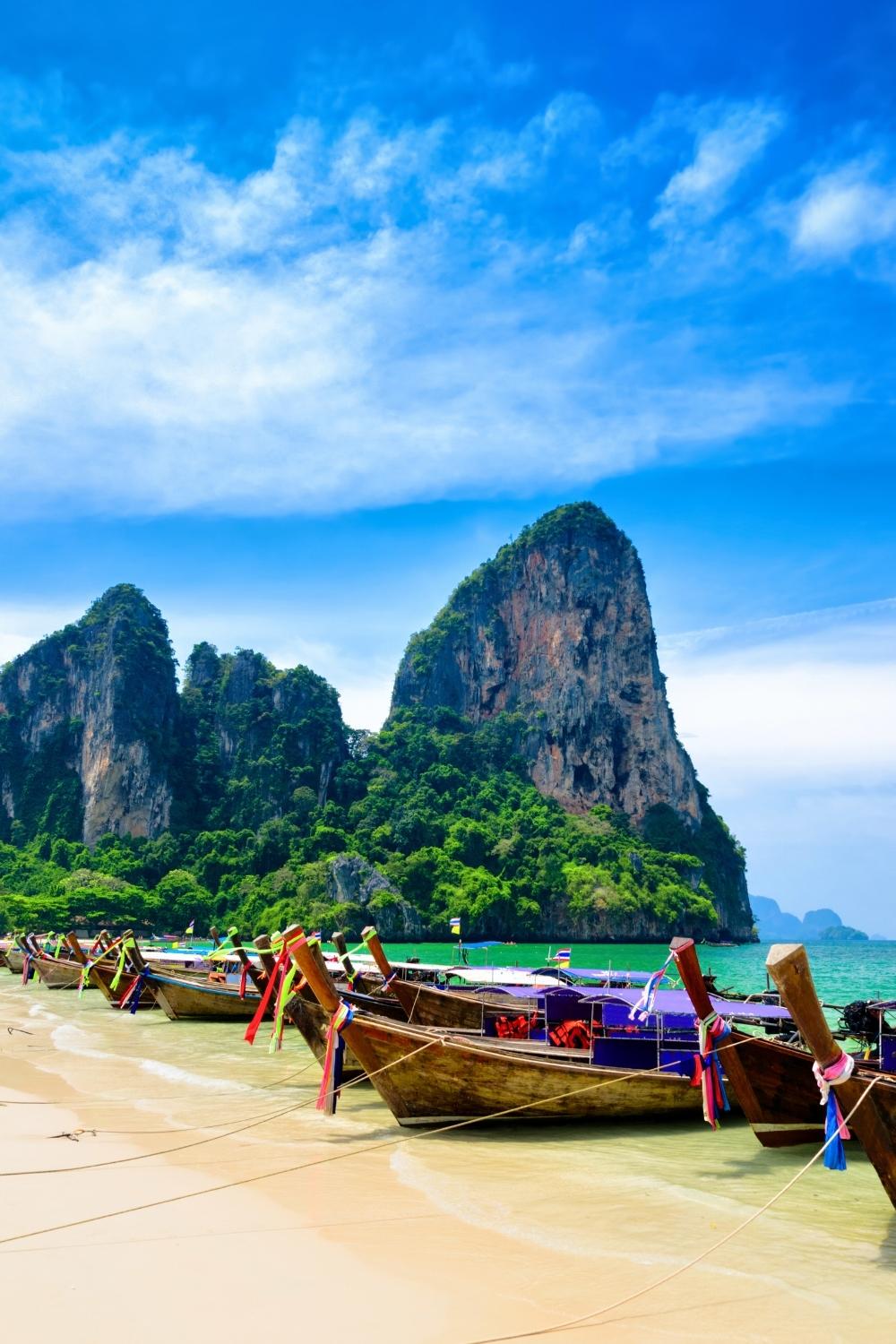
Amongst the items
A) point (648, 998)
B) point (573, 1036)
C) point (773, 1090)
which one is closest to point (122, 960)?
point (573, 1036)

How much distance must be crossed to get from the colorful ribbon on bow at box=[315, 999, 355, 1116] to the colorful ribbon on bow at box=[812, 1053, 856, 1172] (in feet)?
16.2

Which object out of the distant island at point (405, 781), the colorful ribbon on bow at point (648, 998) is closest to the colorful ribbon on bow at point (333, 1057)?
the colorful ribbon on bow at point (648, 998)

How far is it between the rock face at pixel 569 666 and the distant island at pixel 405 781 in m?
0.23

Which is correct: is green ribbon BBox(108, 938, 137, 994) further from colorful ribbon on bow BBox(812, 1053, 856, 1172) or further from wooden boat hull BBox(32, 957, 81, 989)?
colorful ribbon on bow BBox(812, 1053, 856, 1172)

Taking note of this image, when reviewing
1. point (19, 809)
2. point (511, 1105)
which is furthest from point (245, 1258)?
point (19, 809)

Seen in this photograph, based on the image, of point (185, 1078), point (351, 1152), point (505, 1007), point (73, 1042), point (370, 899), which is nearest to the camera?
point (351, 1152)

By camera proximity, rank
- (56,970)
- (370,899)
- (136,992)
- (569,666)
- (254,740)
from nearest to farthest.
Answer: (136,992)
(56,970)
(370,899)
(254,740)
(569,666)

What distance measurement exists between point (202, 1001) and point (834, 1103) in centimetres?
1685

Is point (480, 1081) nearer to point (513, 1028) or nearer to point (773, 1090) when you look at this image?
point (773, 1090)

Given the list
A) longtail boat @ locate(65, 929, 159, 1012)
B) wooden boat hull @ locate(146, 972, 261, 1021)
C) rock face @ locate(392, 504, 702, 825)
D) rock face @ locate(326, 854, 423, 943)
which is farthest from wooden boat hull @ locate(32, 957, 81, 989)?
rock face @ locate(392, 504, 702, 825)

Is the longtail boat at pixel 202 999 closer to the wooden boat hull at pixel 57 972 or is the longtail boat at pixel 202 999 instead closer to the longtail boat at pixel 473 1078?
the wooden boat hull at pixel 57 972

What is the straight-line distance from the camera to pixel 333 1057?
1015cm

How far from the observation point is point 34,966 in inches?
1297

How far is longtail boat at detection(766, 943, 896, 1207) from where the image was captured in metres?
5.87
